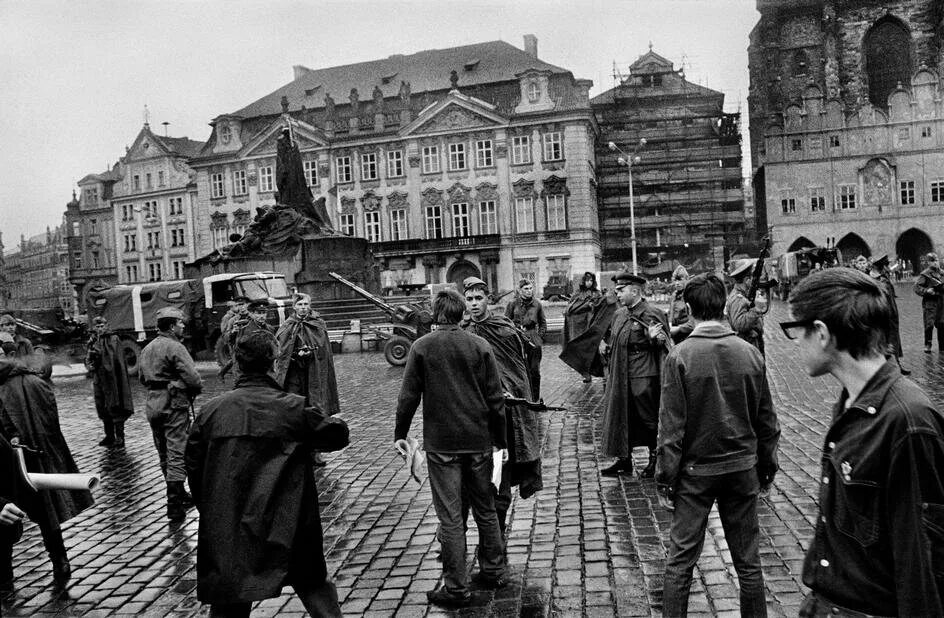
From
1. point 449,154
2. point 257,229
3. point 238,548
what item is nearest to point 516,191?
point 449,154

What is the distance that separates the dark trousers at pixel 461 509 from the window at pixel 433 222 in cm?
5017

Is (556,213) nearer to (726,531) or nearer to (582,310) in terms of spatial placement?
(582,310)

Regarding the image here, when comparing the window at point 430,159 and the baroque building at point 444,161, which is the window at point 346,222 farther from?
the window at point 430,159

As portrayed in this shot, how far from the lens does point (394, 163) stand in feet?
181

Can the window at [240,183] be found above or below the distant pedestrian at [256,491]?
above

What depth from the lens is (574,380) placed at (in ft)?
47.6

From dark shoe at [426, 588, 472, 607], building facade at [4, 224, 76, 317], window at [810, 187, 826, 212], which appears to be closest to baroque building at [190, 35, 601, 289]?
window at [810, 187, 826, 212]

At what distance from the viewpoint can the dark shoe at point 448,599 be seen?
454 cm

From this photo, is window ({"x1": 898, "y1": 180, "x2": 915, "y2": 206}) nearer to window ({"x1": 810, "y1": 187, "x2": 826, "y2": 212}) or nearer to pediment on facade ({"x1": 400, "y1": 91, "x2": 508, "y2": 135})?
window ({"x1": 810, "y1": 187, "x2": 826, "y2": 212})

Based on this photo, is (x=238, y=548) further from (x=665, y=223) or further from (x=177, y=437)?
(x=665, y=223)

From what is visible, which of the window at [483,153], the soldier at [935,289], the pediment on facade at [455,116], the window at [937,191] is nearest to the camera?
the soldier at [935,289]

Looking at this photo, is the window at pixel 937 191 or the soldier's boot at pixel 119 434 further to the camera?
the window at pixel 937 191

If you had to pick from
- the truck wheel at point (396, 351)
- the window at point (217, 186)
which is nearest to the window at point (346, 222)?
the window at point (217, 186)

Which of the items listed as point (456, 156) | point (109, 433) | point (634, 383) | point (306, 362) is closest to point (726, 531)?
point (634, 383)
